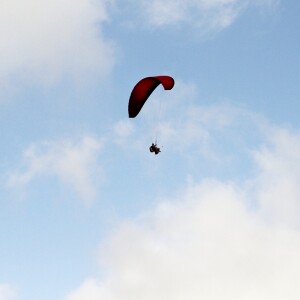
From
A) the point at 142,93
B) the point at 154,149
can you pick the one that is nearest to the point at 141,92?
the point at 142,93

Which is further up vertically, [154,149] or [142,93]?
[142,93]

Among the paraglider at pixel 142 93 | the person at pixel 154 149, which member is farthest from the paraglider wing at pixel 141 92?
the person at pixel 154 149

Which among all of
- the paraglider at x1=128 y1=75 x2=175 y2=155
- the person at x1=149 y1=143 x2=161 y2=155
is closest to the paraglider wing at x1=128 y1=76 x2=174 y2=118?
the paraglider at x1=128 y1=75 x2=175 y2=155

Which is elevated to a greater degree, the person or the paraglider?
the paraglider

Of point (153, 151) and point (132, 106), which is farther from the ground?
point (132, 106)

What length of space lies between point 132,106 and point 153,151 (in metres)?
4.53

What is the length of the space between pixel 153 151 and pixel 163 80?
6.15 m

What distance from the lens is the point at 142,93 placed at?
42.1m

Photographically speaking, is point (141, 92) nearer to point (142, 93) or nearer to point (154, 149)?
point (142, 93)

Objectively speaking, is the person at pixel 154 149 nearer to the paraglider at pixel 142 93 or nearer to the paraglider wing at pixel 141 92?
the paraglider at pixel 142 93

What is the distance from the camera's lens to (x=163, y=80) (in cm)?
4059

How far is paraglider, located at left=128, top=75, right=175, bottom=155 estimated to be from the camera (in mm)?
41656

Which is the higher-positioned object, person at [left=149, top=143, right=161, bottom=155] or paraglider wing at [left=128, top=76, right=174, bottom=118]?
paraglider wing at [left=128, top=76, right=174, bottom=118]

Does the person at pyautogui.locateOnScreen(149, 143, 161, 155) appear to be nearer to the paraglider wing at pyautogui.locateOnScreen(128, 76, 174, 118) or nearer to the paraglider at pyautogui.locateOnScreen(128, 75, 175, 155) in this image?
the paraglider at pyautogui.locateOnScreen(128, 75, 175, 155)
